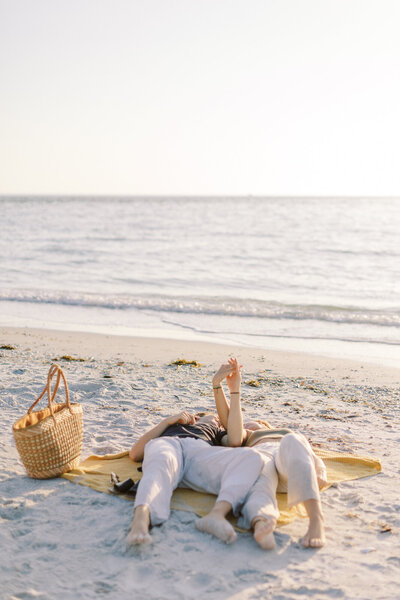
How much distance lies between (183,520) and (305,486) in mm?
806

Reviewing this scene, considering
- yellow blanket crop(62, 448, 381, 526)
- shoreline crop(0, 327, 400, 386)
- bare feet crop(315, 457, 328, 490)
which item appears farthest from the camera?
shoreline crop(0, 327, 400, 386)

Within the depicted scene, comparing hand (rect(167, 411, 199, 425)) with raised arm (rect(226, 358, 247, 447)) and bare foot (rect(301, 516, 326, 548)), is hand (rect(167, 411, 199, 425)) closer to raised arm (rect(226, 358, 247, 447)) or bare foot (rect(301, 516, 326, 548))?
raised arm (rect(226, 358, 247, 447))

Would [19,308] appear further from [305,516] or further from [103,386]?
[305,516]

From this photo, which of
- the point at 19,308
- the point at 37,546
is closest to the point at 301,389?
the point at 37,546

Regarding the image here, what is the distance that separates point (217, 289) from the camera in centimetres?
1593

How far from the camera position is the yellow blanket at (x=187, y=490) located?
397 cm

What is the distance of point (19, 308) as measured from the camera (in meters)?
12.8

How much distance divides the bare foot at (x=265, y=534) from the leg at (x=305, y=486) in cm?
22

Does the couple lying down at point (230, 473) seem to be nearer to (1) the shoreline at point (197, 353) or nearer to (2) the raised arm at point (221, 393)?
(2) the raised arm at point (221, 393)

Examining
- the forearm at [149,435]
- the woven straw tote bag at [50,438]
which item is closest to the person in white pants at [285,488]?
the forearm at [149,435]

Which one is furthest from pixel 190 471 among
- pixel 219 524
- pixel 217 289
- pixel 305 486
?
pixel 217 289

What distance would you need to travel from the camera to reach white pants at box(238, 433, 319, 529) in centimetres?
361

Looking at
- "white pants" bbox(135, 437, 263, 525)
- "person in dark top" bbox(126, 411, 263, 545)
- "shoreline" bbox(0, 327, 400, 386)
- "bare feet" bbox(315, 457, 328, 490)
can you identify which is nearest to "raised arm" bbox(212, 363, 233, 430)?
"person in dark top" bbox(126, 411, 263, 545)

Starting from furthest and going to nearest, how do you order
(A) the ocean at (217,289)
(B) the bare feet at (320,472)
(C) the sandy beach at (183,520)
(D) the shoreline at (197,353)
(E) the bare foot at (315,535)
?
(A) the ocean at (217,289)
(D) the shoreline at (197,353)
(B) the bare feet at (320,472)
(E) the bare foot at (315,535)
(C) the sandy beach at (183,520)
